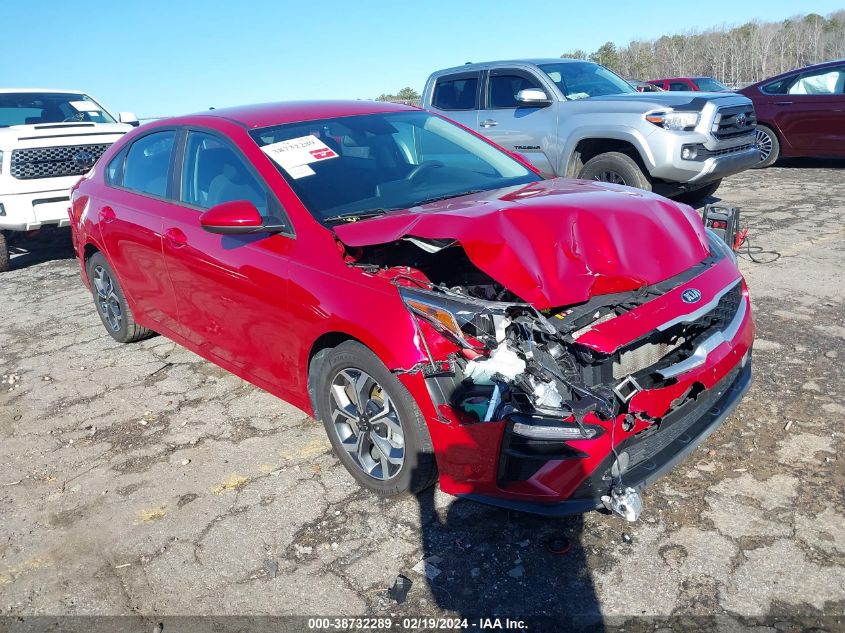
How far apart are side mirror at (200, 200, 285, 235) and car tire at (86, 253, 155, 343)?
2.15m

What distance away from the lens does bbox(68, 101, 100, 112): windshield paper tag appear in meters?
9.73

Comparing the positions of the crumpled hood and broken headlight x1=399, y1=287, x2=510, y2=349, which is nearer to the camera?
broken headlight x1=399, y1=287, x2=510, y2=349

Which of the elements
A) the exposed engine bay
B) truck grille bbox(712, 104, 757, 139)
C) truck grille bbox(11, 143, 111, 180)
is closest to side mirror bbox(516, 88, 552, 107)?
truck grille bbox(712, 104, 757, 139)

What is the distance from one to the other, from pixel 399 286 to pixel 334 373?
0.59 m

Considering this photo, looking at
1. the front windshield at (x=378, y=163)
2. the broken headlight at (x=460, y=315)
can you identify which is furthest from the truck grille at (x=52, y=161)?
the broken headlight at (x=460, y=315)

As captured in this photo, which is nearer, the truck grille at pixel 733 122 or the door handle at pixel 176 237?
the door handle at pixel 176 237

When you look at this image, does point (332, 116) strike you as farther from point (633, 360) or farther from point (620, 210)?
point (633, 360)

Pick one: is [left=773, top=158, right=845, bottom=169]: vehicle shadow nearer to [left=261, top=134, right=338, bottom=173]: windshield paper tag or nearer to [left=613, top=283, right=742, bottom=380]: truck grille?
[left=613, top=283, right=742, bottom=380]: truck grille

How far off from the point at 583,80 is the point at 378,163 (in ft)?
18.5

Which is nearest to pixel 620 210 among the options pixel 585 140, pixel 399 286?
pixel 399 286

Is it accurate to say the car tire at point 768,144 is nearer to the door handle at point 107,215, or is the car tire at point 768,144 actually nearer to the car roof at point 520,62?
the car roof at point 520,62

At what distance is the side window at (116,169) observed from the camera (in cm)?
492

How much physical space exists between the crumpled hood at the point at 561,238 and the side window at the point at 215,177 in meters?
0.71

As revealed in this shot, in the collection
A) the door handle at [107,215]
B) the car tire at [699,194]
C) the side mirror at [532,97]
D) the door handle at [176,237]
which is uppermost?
the side mirror at [532,97]
